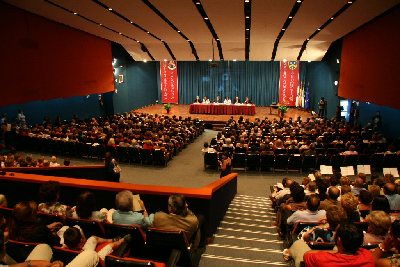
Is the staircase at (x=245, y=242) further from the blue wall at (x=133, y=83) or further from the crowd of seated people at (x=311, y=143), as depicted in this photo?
the blue wall at (x=133, y=83)

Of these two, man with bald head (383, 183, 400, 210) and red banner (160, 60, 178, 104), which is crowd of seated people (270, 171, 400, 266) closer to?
man with bald head (383, 183, 400, 210)

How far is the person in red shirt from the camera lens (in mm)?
2156

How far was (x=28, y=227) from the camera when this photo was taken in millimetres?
2705

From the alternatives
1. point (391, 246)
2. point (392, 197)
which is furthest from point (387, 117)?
point (391, 246)

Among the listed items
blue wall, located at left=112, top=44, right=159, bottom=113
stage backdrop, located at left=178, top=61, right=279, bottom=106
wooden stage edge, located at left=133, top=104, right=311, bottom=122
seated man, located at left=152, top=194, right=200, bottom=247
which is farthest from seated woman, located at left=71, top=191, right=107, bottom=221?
stage backdrop, located at left=178, top=61, right=279, bottom=106

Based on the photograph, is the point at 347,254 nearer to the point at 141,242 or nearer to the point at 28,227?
the point at 141,242

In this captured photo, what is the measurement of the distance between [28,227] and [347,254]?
263 cm

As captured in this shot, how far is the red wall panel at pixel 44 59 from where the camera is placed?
412 inches

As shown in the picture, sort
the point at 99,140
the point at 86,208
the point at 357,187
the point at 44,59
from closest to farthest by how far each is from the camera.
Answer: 1. the point at 86,208
2. the point at 357,187
3. the point at 99,140
4. the point at 44,59

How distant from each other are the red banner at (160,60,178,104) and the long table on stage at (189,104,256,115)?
585 centimetres

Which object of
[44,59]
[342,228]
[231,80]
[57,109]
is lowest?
[342,228]

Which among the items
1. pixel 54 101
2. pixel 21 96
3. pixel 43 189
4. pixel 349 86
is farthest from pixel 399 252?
pixel 54 101

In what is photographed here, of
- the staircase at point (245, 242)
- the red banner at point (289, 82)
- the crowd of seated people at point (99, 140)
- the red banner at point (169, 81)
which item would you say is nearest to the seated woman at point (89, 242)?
the staircase at point (245, 242)

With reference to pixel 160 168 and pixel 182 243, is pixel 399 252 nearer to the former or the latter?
pixel 182 243
